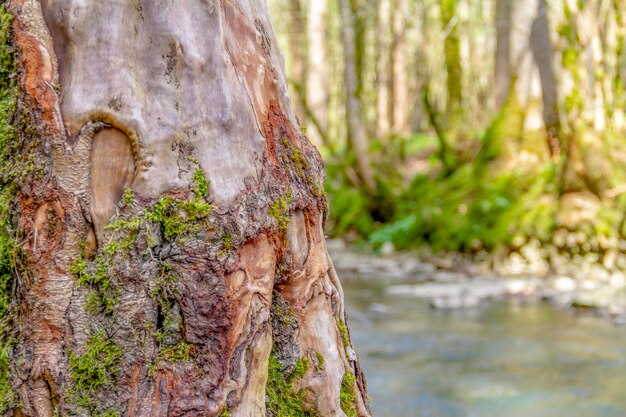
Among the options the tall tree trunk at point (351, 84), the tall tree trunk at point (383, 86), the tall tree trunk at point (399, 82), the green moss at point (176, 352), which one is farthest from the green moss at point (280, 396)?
the tall tree trunk at point (383, 86)

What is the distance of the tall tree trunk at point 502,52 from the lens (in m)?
13.5

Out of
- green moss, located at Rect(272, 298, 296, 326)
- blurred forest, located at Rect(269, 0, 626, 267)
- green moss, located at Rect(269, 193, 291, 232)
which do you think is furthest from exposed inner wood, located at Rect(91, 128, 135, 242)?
blurred forest, located at Rect(269, 0, 626, 267)

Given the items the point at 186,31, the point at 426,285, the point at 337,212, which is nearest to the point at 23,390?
the point at 186,31

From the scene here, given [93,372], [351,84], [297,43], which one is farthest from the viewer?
[297,43]

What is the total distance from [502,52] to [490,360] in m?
9.16

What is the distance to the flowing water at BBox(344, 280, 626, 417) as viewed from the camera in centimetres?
488

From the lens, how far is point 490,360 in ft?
19.7

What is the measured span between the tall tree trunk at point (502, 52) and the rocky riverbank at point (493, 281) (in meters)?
4.02

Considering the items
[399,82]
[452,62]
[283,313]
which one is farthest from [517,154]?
[283,313]

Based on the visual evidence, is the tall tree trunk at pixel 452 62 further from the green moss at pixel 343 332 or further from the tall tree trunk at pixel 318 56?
the green moss at pixel 343 332

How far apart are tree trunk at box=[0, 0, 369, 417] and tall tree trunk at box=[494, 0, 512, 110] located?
474 inches

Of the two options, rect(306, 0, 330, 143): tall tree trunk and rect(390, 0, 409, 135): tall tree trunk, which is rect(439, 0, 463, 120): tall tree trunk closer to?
rect(390, 0, 409, 135): tall tree trunk

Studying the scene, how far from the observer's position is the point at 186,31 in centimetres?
203

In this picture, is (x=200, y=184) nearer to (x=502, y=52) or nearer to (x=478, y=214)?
(x=478, y=214)
